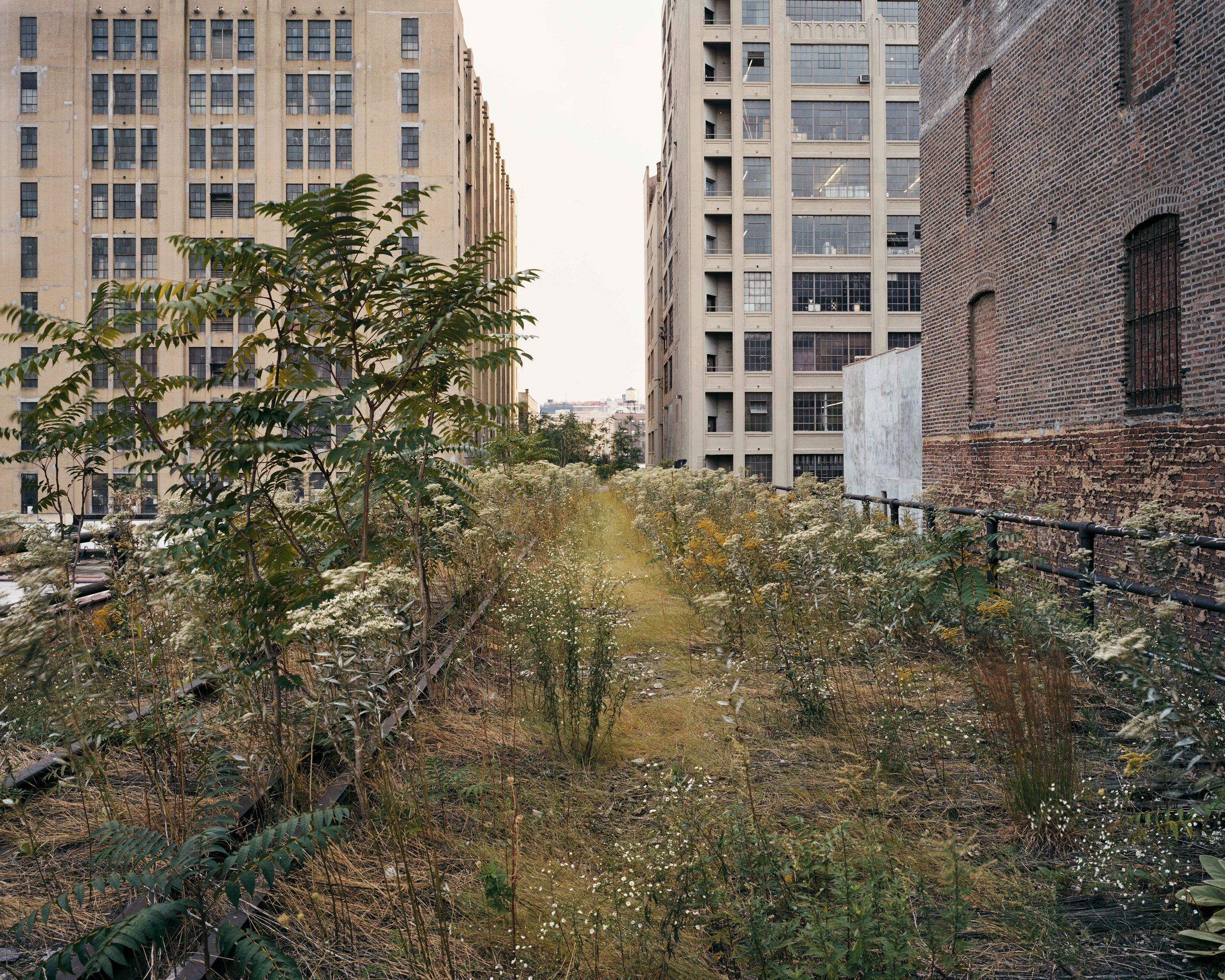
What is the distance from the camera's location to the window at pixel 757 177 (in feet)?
133

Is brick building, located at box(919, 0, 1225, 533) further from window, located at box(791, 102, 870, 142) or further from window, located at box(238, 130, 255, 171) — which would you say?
window, located at box(238, 130, 255, 171)

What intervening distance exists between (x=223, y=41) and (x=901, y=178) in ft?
135

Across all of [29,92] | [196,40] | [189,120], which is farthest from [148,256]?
[196,40]

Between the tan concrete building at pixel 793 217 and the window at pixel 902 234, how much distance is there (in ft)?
0.28

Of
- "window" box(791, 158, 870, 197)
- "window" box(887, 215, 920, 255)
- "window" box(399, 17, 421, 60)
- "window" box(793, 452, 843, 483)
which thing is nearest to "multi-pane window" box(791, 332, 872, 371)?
"window" box(793, 452, 843, 483)

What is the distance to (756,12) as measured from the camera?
131ft

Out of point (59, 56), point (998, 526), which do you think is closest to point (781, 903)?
point (998, 526)

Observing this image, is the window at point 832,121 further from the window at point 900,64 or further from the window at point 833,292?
the window at point 833,292

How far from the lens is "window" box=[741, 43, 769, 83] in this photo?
4009 centimetres

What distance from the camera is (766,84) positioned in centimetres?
4022

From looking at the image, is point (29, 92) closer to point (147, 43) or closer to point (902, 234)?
point (147, 43)

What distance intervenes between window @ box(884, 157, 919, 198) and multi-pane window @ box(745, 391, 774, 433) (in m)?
13.1

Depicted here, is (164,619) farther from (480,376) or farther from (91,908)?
(480,376)

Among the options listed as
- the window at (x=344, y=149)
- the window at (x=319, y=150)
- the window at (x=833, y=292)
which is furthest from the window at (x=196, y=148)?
the window at (x=833, y=292)
